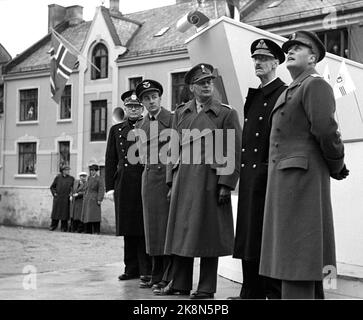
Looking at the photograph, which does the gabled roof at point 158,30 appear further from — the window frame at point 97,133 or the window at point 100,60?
the window frame at point 97,133

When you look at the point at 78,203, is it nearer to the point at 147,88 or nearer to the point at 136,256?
the point at 136,256

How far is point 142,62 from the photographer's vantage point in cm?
2941

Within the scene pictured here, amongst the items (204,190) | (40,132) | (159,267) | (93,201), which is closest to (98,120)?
(40,132)

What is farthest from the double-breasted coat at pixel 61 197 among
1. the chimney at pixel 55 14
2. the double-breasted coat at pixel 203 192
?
the chimney at pixel 55 14

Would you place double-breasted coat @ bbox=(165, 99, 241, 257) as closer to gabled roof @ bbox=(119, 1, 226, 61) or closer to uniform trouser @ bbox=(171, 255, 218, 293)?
uniform trouser @ bbox=(171, 255, 218, 293)

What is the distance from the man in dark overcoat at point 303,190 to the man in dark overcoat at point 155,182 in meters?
2.09

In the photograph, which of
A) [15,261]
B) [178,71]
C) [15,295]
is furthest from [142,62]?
[15,295]

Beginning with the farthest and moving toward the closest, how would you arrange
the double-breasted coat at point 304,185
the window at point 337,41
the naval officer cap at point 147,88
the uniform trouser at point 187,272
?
the window at point 337,41, the naval officer cap at point 147,88, the uniform trouser at point 187,272, the double-breasted coat at point 304,185

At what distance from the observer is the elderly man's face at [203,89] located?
571 centimetres

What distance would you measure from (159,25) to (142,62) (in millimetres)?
2867

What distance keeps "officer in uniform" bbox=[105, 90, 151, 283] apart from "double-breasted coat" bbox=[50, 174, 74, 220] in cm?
1314

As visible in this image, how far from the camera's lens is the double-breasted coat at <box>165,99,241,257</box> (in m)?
5.46

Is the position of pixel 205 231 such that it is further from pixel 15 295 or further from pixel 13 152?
pixel 13 152

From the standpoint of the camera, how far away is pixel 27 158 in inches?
1373
